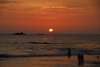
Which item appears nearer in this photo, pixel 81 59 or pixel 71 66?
pixel 71 66

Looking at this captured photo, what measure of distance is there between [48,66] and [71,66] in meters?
3.50

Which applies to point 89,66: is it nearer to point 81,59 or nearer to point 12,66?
point 81,59

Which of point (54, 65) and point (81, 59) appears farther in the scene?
point (81, 59)

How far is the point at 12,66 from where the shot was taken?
22.5m

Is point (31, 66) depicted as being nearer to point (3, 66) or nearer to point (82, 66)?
point (3, 66)

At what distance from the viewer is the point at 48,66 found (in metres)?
22.4

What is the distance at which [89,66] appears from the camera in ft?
73.7

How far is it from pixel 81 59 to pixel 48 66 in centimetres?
786

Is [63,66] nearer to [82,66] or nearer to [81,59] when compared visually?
[82,66]

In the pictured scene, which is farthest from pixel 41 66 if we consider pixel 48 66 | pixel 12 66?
pixel 12 66

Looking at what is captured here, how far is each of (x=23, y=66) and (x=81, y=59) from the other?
36.2ft

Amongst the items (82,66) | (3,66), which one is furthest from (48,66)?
(3,66)

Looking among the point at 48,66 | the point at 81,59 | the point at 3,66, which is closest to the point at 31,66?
the point at 48,66

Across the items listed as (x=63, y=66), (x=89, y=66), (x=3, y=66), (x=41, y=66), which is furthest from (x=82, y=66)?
(x=3, y=66)
